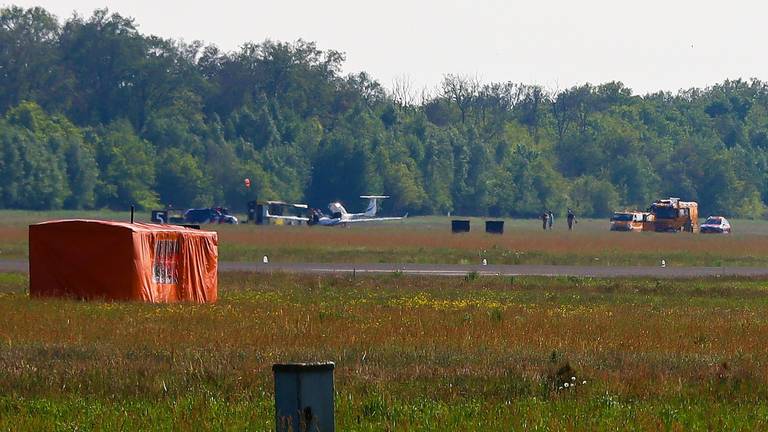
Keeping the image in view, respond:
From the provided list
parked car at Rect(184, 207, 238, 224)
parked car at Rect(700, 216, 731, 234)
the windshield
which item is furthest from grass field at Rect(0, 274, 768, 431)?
parked car at Rect(700, 216, 731, 234)

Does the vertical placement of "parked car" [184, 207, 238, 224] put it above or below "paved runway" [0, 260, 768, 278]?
above

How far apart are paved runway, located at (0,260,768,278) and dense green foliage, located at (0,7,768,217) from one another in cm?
6679

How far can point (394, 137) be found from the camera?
160 metres

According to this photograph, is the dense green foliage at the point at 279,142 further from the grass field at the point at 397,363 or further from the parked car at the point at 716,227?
the grass field at the point at 397,363

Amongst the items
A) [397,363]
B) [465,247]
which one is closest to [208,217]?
[465,247]

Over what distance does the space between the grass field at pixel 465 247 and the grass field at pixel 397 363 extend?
92.0ft

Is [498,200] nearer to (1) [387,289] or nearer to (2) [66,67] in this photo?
(2) [66,67]

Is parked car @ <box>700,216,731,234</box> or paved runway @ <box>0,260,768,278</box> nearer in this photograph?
paved runway @ <box>0,260,768,278</box>

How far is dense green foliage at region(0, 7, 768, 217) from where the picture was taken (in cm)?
13262

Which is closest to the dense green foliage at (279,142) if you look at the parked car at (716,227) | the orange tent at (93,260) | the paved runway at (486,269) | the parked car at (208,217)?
the parked car at (208,217)

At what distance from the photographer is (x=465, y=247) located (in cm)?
7331

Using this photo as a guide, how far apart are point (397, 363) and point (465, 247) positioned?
52388 millimetres

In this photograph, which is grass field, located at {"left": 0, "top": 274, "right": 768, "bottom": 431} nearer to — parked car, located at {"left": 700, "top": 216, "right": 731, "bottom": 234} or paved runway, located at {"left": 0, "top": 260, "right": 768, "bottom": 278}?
paved runway, located at {"left": 0, "top": 260, "right": 768, "bottom": 278}

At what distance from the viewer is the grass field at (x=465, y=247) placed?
211 feet
